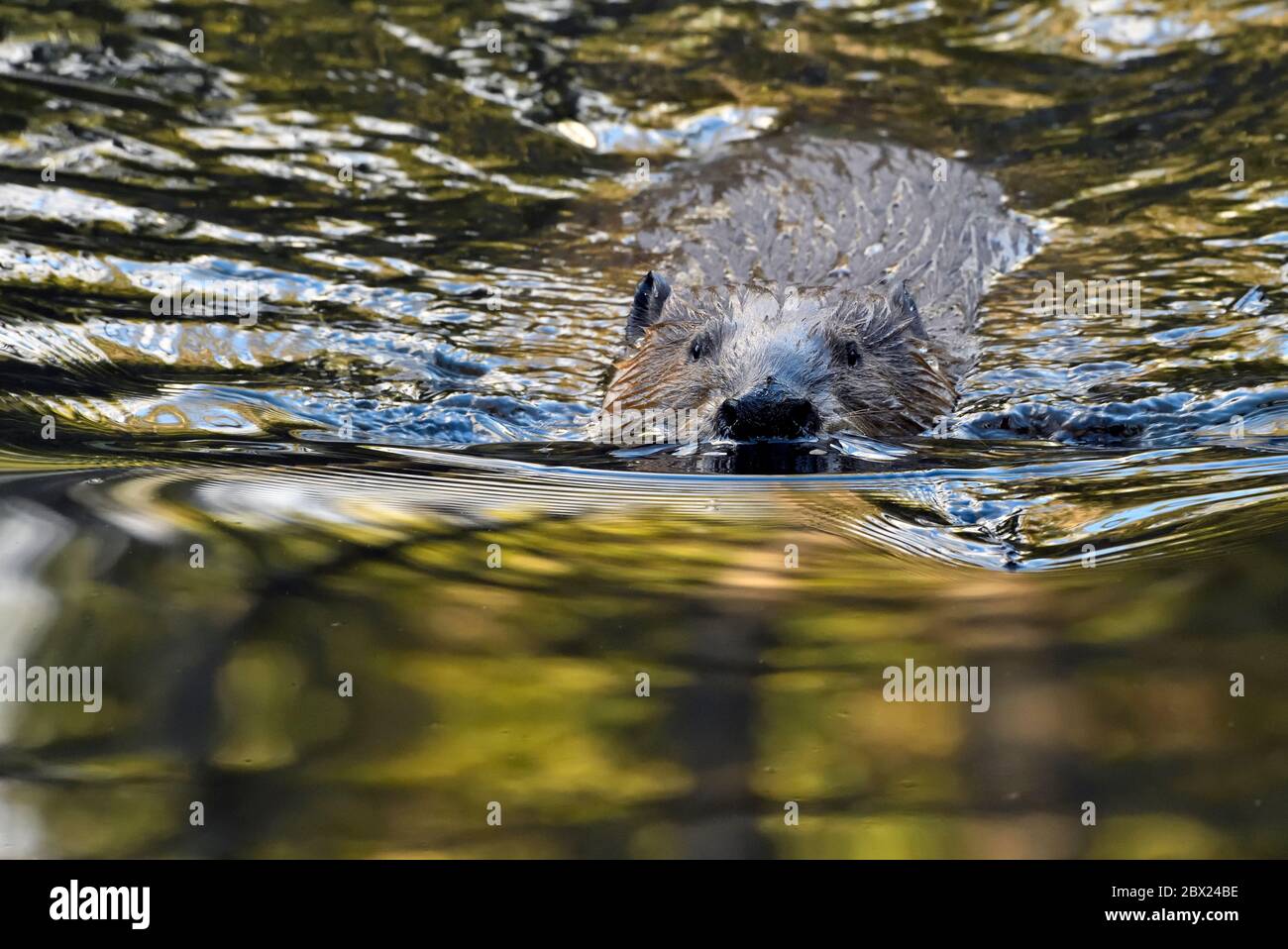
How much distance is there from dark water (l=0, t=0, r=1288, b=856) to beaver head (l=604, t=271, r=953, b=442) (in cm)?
24

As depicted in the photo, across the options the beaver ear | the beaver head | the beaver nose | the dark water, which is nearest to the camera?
the dark water

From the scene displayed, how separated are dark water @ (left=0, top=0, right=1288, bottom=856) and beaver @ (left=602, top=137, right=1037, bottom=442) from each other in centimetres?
21

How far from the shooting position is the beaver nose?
4.82 meters

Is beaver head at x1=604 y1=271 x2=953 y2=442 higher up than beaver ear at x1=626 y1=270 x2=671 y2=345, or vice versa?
beaver ear at x1=626 y1=270 x2=671 y2=345

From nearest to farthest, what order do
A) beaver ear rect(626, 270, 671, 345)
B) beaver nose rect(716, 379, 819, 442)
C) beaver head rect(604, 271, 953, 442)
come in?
beaver nose rect(716, 379, 819, 442) → beaver head rect(604, 271, 953, 442) → beaver ear rect(626, 270, 671, 345)

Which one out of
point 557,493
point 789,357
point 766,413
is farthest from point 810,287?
point 557,493

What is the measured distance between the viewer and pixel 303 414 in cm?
541

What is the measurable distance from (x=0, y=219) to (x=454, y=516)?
4165 mm

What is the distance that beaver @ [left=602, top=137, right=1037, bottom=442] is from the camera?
17.9 ft

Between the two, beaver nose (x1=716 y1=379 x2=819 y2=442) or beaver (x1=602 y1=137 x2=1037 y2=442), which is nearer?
beaver nose (x1=716 y1=379 x2=819 y2=442)


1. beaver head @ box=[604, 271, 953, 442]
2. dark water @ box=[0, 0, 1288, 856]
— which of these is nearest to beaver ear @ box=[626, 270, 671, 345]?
beaver head @ box=[604, 271, 953, 442]

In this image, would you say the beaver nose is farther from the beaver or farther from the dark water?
the dark water

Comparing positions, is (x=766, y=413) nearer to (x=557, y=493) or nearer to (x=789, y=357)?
(x=789, y=357)

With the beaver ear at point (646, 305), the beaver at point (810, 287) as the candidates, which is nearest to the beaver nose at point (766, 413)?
the beaver at point (810, 287)
